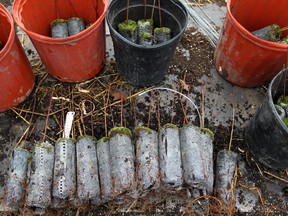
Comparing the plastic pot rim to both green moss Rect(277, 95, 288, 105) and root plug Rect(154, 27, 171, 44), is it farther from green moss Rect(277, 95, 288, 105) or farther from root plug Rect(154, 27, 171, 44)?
root plug Rect(154, 27, 171, 44)

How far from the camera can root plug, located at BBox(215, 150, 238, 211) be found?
2.26 meters

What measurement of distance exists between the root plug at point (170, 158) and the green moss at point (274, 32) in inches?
46.9

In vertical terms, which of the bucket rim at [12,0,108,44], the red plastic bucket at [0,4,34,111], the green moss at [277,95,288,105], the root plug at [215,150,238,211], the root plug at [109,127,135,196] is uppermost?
the bucket rim at [12,0,108,44]

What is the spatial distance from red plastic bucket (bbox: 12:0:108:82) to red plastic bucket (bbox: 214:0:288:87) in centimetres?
108

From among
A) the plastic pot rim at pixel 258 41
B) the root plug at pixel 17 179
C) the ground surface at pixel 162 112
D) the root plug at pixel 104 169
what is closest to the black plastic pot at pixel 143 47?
the ground surface at pixel 162 112

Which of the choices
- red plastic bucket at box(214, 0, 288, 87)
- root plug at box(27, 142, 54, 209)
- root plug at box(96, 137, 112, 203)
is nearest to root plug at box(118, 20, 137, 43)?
red plastic bucket at box(214, 0, 288, 87)

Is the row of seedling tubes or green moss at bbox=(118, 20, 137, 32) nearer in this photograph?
the row of seedling tubes

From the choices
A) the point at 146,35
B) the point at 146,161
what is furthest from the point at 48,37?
the point at 146,161

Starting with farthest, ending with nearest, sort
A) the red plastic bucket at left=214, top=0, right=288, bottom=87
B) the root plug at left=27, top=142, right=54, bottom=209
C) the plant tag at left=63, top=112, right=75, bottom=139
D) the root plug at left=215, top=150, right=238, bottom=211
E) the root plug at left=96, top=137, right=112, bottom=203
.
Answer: the plant tag at left=63, top=112, right=75, bottom=139 → the red plastic bucket at left=214, top=0, right=288, bottom=87 → the root plug at left=215, top=150, right=238, bottom=211 → the root plug at left=96, top=137, right=112, bottom=203 → the root plug at left=27, top=142, right=54, bottom=209

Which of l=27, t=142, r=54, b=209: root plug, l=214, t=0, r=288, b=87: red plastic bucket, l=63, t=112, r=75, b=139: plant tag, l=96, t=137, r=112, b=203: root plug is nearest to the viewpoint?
l=27, t=142, r=54, b=209: root plug

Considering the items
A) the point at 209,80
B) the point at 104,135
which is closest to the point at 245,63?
the point at 209,80

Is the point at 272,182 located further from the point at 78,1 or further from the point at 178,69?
the point at 78,1

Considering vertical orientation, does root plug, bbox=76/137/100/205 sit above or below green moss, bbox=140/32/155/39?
below

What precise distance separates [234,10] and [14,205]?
2.40 m
